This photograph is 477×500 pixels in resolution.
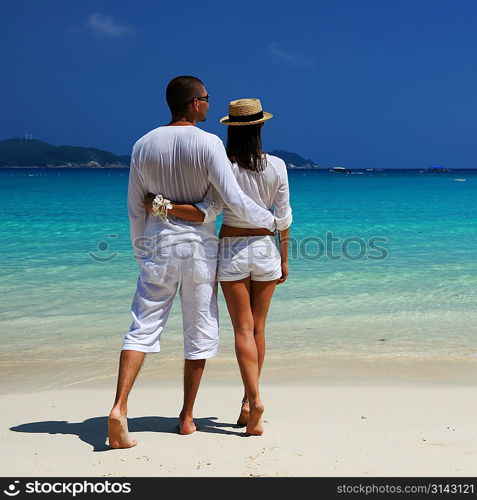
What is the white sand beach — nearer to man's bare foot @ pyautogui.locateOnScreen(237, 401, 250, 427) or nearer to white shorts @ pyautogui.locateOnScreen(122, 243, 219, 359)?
man's bare foot @ pyautogui.locateOnScreen(237, 401, 250, 427)

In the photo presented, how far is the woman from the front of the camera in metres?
3.50

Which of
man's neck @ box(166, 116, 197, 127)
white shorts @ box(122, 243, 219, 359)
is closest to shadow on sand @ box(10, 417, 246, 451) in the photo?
white shorts @ box(122, 243, 219, 359)

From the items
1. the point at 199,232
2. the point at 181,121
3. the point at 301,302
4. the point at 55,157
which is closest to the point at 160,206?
the point at 199,232

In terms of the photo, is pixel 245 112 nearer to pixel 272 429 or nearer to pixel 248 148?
pixel 248 148

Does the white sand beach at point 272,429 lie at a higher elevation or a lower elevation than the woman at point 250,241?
lower

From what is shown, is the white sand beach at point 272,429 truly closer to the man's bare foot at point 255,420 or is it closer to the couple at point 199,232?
the man's bare foot at point 255,420

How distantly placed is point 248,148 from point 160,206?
0.57 meters

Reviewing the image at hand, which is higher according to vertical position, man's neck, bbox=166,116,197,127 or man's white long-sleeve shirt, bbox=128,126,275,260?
man's neck, bbox=166,116,197,127

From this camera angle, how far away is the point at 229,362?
5242mm

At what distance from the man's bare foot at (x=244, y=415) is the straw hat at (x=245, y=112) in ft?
4.94

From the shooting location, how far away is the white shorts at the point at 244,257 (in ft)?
11.5

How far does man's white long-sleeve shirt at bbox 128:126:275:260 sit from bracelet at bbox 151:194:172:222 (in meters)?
0.06

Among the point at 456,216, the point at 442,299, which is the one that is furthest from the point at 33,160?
the point at 442,299

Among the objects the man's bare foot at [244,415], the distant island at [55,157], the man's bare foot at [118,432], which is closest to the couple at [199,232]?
the man's bare foot at [118,432]
